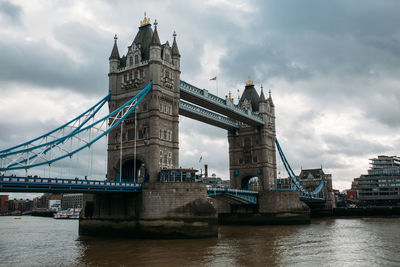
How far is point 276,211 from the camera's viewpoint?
63.8 meters

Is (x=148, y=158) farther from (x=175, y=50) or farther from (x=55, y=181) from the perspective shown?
(x=175, y=50)

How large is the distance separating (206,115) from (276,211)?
65.3 feet

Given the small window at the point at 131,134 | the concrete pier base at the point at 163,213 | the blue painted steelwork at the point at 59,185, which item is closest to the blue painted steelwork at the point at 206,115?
the small window at the point at 131,134

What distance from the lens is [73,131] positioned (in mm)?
40344

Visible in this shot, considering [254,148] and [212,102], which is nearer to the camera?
[212,102]

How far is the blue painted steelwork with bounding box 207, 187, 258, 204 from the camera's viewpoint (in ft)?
176

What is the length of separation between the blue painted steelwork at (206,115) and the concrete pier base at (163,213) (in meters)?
17.0

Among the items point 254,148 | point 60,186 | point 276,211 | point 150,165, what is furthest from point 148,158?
point 254,148

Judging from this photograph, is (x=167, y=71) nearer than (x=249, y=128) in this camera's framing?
Yes

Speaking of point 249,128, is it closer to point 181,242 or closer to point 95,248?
point 181,242

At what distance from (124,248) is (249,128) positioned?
47.0m

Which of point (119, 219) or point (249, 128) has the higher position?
point (249, 128)

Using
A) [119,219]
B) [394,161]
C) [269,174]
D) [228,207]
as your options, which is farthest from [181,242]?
[394,161]

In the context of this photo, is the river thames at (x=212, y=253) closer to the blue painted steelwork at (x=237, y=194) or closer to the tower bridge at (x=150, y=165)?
the tower bridge at (x=150, y=165)
